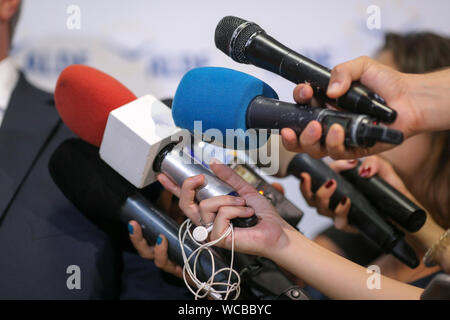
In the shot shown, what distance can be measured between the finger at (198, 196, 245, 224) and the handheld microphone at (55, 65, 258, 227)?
17mm

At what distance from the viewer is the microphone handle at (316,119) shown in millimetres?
435

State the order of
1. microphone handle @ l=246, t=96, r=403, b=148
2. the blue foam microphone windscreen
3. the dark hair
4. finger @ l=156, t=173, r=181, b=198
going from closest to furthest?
microphone handle @ l=246, t=96, r=403, b=148
the blue foam microphone windscreen
finger @ l=156, t=173, r=181, b=198
the dark hair

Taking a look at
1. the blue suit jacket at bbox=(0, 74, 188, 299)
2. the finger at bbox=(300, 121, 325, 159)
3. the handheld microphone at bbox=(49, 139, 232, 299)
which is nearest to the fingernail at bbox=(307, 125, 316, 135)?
the finger at bbox=(300, 121, 325, 159)

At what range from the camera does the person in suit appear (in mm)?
738

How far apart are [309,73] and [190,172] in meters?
0.23

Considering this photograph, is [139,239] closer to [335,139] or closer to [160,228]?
[160,228]

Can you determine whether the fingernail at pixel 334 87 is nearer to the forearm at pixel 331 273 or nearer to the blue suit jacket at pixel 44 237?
the forearm at pixel 331 273

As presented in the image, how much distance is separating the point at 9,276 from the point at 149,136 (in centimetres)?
37

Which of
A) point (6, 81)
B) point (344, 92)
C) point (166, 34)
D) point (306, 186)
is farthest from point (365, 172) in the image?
point (6, 81)

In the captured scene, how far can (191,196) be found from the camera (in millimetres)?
610

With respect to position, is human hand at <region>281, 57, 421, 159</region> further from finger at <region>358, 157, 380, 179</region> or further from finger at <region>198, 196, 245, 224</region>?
finger at <region>358, 157, 380, 179</region>

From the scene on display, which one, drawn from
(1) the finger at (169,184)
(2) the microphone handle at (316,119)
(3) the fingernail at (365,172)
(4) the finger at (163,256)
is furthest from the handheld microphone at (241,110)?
(3) the fingernail at (365,172)

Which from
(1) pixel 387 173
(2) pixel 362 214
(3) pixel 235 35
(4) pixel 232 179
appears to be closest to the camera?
(3) pixel 235 35

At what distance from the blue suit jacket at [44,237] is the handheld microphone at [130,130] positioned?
213 mm
